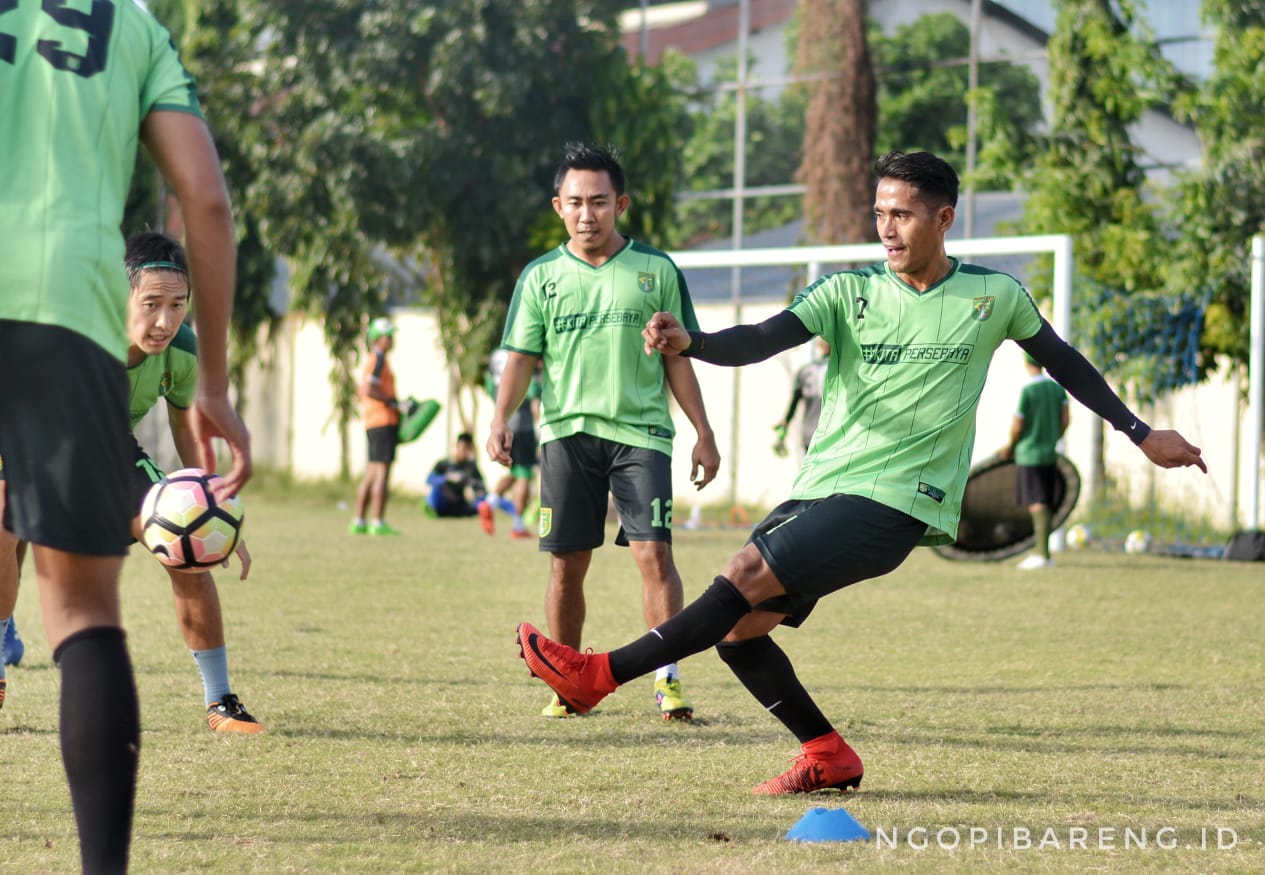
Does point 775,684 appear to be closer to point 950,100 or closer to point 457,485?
point 457,485

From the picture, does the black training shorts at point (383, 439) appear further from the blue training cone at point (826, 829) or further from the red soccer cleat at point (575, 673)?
the blue training cone at point (826, 829)

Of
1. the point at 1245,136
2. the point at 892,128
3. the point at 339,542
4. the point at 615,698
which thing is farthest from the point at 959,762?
the point at 892,128

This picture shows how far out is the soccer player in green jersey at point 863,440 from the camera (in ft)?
15.8

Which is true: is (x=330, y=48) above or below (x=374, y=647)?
above

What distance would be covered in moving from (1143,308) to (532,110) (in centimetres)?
1061

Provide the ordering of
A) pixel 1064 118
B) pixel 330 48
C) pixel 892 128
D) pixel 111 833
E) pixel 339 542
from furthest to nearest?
pixel 892 128 < pixel 330 48 < pixel 1064 118 < pixel 339 542 < pixel 111 833

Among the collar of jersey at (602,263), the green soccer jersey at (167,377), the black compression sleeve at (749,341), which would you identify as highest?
the collar of jersey at (602,263)

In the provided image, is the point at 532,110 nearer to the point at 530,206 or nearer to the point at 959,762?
the point at 530,206

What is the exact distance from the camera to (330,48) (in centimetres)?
2386

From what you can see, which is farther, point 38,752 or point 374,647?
point 374,647

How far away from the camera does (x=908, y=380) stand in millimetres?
4961

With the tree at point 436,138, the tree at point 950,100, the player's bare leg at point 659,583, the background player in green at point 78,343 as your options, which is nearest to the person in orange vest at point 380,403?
the tree at point 436,138

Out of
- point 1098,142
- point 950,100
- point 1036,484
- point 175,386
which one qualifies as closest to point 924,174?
point 175,386

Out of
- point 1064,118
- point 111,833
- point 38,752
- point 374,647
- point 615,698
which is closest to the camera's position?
point 111,833
